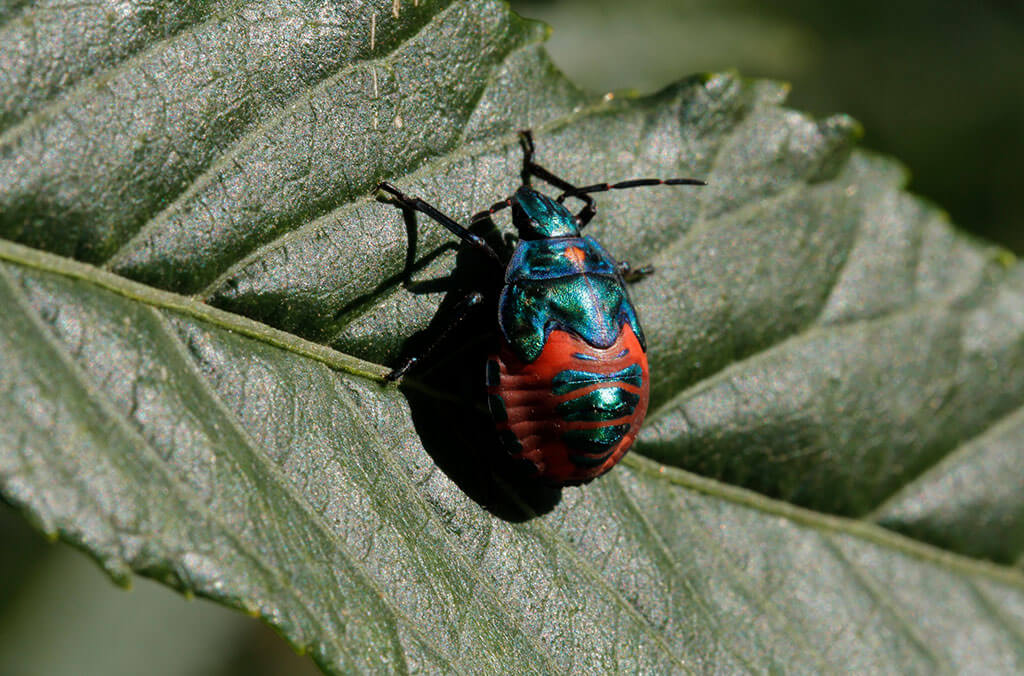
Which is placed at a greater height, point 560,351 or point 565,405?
point 560,351

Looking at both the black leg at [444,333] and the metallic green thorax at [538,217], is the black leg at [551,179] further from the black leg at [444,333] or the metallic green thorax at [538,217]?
the black leg at [444,333]

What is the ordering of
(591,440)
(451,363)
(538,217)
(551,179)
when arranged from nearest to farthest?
(591,440) < (451,363) < (538,217) < (551,179)

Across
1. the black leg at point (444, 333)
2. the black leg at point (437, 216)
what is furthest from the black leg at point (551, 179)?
the black leg at point (444, 333)

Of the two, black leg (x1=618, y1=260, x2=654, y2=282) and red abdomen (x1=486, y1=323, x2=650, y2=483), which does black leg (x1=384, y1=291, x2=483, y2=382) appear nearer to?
red abdomen (x1=486, y1=323, x2=650, y2=483)

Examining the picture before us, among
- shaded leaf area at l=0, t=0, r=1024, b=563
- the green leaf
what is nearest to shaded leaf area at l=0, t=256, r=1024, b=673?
the green leaf

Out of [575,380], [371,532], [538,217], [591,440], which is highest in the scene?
[538,217]

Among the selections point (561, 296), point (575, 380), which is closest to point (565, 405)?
point (575, 380)

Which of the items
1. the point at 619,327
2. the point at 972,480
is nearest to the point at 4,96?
the point at 619,327

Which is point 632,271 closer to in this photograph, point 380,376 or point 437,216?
point 437,216
